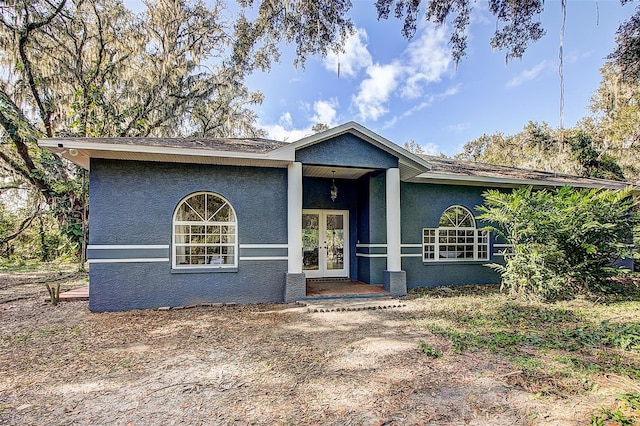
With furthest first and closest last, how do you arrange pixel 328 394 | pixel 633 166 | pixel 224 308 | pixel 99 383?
1. pixel 633 166
2. pixel 224 308
3. pixel 99 383
4. pixel 328 394

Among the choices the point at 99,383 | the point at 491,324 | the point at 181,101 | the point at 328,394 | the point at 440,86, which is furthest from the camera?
the point at 440,86

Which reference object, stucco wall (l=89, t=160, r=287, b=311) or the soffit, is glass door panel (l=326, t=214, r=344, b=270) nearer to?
the soffit

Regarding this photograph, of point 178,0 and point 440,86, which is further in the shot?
point 440,86

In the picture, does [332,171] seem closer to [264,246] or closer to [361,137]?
[361,137]

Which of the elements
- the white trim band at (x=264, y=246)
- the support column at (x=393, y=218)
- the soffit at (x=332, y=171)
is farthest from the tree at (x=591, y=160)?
the white trim band at (x=264, y=246)

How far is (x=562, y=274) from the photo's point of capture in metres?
7.00

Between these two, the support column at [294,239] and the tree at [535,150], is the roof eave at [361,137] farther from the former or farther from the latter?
the tree at [535,150]

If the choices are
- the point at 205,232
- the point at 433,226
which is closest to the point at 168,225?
the point at 205,232

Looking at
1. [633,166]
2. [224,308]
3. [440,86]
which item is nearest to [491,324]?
[224,308]

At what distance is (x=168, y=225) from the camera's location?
6457mm

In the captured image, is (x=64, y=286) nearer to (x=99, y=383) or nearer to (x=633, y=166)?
(x=99, y=383)

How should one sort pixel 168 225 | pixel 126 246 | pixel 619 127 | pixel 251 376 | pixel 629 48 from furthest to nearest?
pixel 619 127, pixel 168 225, pixel 126 246, pixel 629 48, pixel 251 376

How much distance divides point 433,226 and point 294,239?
4034 mm

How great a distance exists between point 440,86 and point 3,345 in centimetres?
2119
